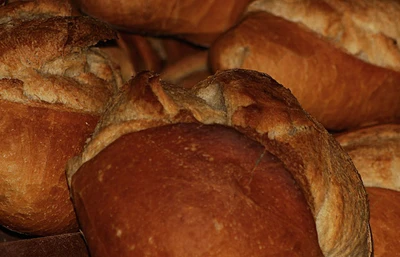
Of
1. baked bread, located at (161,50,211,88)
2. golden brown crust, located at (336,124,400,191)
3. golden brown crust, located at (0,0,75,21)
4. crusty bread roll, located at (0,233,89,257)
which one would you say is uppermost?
golden brown crust, located at (0,0,75,21)

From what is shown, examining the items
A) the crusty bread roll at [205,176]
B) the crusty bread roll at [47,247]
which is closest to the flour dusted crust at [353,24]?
the crusty bread roll at [205,176]

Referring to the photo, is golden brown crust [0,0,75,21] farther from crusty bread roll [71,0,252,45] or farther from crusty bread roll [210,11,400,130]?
crusty bread roll [210,11,400,130]

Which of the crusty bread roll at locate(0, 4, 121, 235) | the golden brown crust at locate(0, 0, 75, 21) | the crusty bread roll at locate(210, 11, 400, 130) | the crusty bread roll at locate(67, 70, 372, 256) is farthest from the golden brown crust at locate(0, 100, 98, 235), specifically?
the crusty bread roll at locate(210, 11, 400, 130)

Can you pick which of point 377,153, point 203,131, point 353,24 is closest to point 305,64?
point 353,24

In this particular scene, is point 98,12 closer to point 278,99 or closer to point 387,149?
point 278,99

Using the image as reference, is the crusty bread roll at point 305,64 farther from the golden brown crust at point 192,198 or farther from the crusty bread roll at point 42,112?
the golden brown crust at point 192,198

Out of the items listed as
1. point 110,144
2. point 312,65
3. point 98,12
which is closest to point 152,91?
point 110,144
